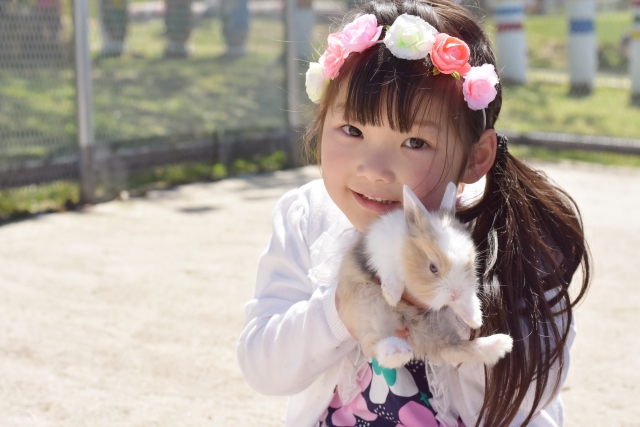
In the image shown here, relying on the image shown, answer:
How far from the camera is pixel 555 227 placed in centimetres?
209

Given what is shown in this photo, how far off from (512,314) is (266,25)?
19.3 feet

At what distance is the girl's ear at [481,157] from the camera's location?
1.91m

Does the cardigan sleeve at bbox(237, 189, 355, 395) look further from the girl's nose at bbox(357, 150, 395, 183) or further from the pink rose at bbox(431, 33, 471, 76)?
the pink rose at bbox(431, 33, 471, 76)

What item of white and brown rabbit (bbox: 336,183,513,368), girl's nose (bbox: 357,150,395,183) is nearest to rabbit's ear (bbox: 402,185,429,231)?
white and brown rabbit (bbox: 336,183,513,368)

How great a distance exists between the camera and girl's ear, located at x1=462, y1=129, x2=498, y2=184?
1911mm

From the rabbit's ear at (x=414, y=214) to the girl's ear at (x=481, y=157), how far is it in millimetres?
442

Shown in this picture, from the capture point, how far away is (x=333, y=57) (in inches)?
74.1

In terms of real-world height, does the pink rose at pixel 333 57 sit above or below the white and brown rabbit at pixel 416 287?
above

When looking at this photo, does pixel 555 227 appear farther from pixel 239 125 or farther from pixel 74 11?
pixel 239 125

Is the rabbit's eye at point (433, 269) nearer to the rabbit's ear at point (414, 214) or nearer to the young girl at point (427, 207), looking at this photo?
the rabbit's ear at point (414, 214)

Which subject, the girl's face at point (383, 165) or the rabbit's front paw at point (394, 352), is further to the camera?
the girl's face at point (383, 165)

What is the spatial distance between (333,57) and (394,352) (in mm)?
758

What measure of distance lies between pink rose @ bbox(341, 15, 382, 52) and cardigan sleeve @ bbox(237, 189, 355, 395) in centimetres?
56

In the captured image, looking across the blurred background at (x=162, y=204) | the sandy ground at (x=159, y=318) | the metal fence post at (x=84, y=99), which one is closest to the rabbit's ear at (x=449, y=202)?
the blurred background at (x=162, y=204)
